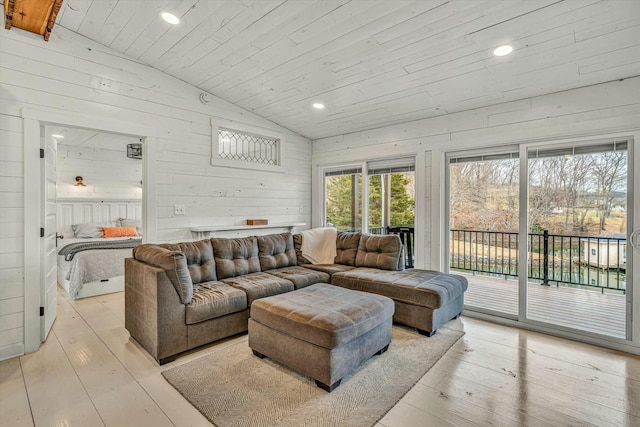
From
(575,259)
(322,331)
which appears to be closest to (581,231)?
(575,259)

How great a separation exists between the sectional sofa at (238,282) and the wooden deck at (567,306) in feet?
2.44

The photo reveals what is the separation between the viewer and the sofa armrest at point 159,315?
8.00 feet

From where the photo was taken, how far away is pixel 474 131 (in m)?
3.56

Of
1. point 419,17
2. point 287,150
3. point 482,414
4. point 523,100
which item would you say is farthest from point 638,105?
point 287,150

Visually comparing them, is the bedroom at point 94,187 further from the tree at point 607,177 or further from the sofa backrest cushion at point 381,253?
the tree at point 607,177

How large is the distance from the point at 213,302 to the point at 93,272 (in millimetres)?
2694

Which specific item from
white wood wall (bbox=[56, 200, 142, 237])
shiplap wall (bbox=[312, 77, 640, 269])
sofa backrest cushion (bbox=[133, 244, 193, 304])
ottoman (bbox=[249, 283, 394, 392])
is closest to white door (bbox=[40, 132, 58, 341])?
sofa backrest cushion (bbox=[133, 244, 193, 304])

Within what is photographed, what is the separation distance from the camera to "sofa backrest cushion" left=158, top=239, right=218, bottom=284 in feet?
10.5

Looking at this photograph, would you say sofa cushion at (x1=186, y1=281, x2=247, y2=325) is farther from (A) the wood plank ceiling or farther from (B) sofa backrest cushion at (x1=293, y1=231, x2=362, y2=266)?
(A) the wood plank ceiling

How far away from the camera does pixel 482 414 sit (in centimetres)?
187

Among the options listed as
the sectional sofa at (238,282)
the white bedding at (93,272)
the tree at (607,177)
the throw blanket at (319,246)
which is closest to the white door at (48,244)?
the sectional sofa at (238,282)

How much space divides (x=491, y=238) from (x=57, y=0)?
5518 millimetres

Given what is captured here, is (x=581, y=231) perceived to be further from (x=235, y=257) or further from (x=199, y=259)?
(x=199, y=259)

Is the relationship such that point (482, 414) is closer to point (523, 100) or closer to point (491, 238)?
point (523, 100)
